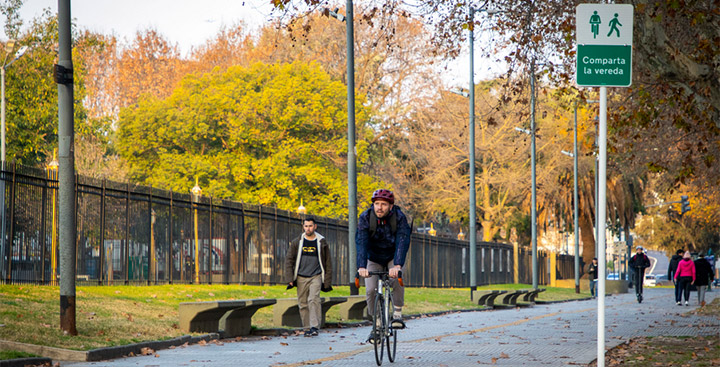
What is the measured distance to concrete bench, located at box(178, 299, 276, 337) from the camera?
14102mm

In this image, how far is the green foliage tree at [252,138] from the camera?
4222 cm

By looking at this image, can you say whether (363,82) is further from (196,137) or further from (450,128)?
(196,137)

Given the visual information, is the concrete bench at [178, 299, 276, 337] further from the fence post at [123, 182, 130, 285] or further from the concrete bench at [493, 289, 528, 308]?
the concrete bench at [493, 289, 528, 308]

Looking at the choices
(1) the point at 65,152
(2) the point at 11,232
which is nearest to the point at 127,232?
(2) the point at 11,232

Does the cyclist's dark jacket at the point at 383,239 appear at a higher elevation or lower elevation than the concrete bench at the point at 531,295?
higher

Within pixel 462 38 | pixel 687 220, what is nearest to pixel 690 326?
pixel 462 38

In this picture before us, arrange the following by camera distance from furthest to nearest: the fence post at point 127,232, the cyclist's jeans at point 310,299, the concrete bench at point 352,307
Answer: the fence post at point 127,232, the concrete bench at point 352,307, the cyclist's jeans at point 310,299

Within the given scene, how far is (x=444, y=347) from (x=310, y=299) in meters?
2.98

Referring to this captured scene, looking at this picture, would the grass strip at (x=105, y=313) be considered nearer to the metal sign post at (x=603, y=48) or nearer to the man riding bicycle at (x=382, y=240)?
the man riding bicycle at (x=382, y=240)

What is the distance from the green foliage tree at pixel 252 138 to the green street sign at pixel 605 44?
34.3 metres

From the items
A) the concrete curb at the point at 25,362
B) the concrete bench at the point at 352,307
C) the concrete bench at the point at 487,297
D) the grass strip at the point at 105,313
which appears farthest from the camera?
the concrete bench at the point at 487,297

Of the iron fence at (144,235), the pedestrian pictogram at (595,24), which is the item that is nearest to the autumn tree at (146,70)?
the iron fence at (144,235)

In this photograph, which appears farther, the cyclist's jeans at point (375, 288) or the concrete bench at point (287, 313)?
the concrete bench at point (287, 313)

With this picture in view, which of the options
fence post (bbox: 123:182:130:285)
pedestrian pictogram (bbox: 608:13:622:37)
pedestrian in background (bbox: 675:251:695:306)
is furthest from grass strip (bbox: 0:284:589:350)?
pedestrian in background (bbox: 675:251:695:306)
